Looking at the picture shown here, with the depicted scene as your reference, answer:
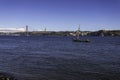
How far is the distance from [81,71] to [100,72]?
2114mm

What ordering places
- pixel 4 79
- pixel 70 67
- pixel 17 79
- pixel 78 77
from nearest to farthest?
pixel 4 79 → pixel 17 79 → pixel 78 77 → pixel 70 67

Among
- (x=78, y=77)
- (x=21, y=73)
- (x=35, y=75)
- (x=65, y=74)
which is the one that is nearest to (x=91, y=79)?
(x=78, y=77)

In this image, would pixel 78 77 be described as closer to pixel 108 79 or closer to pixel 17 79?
pixel 108 79

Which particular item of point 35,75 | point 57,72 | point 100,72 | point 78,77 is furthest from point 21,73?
point 100,72

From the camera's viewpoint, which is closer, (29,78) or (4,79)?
(4,79)

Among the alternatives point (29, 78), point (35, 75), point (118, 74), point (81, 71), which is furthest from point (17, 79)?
point (118, 74)

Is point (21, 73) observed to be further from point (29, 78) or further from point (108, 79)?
point (108, 79)

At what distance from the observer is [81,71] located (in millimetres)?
30219

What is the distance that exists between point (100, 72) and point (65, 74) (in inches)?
159

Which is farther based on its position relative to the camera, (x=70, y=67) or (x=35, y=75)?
(x=70, y=67)

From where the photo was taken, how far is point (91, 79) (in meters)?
25.5

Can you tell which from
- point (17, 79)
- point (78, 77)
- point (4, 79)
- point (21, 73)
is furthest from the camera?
point (21, 73)

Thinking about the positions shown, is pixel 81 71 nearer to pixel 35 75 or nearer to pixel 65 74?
pixel 65 74

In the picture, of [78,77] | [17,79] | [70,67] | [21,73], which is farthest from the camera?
[70,67]
